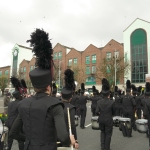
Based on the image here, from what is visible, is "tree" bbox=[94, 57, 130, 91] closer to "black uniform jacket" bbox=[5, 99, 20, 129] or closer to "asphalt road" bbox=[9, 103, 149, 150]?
"asphalt road" bbox=[9, 103, 149, 150]

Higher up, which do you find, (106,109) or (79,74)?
(79,74)

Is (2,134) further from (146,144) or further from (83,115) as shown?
(83,115)

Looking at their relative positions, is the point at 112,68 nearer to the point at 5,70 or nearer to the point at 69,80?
the point at 69,80

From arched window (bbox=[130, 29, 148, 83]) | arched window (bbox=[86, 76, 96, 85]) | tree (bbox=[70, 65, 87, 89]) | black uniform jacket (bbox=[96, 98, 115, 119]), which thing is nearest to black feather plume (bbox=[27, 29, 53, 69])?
black uniform jacket (bbox=[96, 98, 115, 119])

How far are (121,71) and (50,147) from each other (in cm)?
3563

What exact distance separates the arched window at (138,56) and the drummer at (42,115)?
130 feet

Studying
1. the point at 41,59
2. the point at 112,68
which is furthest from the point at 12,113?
the point at 112,68

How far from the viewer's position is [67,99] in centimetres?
474

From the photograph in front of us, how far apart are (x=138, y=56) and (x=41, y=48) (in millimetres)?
40186

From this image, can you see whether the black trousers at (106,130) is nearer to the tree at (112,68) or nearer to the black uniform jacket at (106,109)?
the black uniform jacket at (106,109)

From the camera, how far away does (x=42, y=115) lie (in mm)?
2299

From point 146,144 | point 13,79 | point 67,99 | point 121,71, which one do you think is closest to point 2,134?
point 67,99

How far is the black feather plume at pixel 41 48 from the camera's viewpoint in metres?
2.60

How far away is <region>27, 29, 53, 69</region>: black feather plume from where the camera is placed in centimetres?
260
